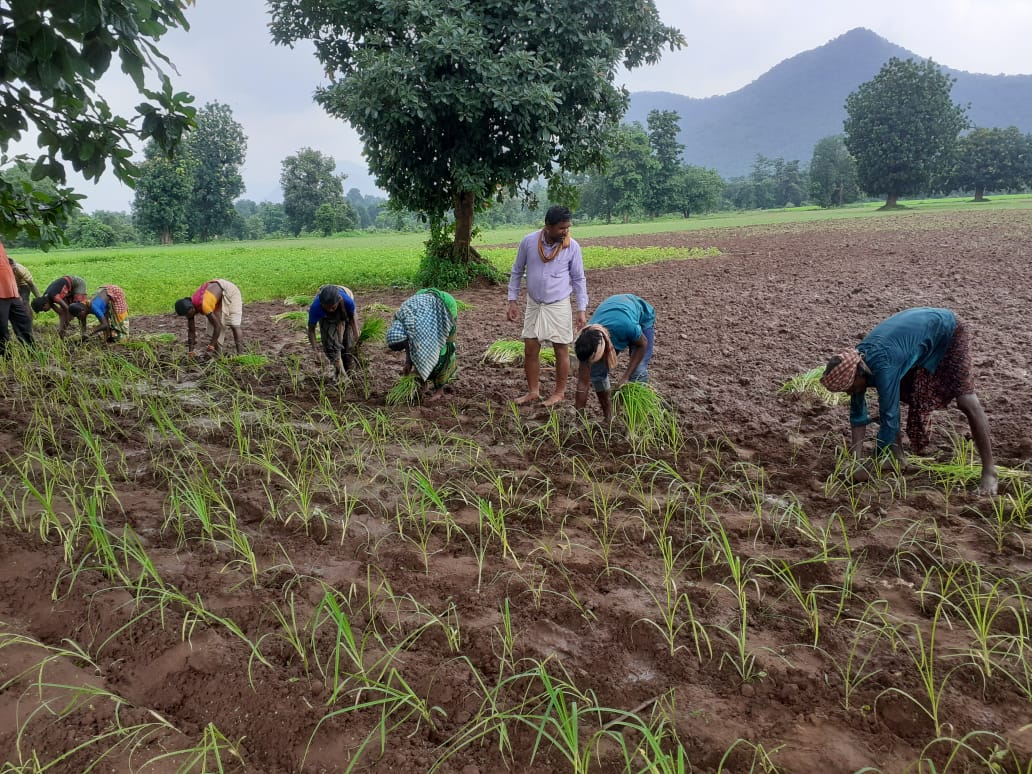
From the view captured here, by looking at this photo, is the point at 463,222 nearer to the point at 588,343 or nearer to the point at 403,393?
the point at 403,393

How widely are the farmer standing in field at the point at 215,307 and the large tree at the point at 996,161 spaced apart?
58897 mm

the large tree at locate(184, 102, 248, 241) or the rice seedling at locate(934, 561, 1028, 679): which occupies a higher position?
the large tree at locate(184, 102, 248, 241)

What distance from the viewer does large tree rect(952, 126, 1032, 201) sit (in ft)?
167

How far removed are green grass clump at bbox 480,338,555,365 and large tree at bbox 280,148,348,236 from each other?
181 feet

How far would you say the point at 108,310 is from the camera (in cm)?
705

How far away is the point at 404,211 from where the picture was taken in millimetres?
12227

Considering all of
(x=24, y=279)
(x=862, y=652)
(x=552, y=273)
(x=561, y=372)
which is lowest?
(x=862, y=652)

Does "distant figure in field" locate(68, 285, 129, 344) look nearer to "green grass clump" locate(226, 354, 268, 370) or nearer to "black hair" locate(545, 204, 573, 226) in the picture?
"green grass clump" locate(226, 354, 268, 370)

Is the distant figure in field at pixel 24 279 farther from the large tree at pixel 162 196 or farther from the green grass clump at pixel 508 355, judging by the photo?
the large tree at pixel 162 196

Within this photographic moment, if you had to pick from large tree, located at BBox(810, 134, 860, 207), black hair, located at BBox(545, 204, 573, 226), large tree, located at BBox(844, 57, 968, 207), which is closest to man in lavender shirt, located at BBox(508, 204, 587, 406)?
black hair, located at BBox(545, 204, 573, 226)

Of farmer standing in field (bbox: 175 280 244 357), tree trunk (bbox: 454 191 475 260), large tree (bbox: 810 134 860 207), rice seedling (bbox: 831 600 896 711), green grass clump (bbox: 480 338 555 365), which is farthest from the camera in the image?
large tree (bbox: 810 134 860 207)

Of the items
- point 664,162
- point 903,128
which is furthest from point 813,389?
point 664,162

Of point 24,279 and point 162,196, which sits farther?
point 162,196

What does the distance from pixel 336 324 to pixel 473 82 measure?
18.4 ft
